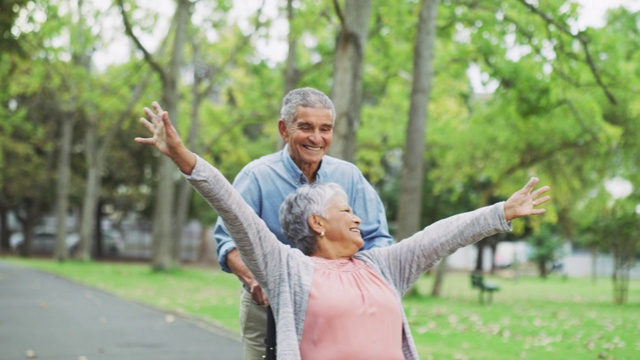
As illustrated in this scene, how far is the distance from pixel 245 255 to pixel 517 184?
69.5 ft

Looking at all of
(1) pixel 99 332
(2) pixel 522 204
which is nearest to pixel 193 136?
(1) pixel 99 332

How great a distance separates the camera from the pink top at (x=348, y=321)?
309 cm

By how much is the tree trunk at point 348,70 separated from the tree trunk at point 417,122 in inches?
156

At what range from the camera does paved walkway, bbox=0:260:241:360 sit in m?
9.36

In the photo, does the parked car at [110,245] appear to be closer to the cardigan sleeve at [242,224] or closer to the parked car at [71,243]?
the parked car at [71,243]

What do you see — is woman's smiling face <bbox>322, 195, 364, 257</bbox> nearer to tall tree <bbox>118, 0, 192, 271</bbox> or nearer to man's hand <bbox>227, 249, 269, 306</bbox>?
man's hand <bbox>227, 249, 269, 306</bbox>

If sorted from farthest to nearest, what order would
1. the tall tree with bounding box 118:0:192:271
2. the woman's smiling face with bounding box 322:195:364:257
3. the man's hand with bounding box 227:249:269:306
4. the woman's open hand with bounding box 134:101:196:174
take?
the tall tree with bounding box 118:0:192:271, the man's hand with bounding box 227:249:269:306, the woman's smiling face with bounding box 322:195:364:257, the woman's open hand with bounding box 134:101:196:174

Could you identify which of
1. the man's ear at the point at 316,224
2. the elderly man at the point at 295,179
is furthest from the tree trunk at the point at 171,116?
the man's ear at the point at 316,224

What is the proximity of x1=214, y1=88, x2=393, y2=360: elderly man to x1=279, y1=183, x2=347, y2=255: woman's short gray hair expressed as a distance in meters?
0.52

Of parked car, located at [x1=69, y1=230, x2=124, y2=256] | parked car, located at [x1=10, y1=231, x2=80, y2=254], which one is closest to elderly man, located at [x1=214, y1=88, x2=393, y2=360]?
parked car, located at [x1=69, y1=230, x2=124, y2=256]

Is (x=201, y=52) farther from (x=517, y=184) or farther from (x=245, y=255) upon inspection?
(x=245, y=255)

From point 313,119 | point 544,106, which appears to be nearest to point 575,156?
point 544,106

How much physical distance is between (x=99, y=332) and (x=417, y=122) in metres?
8.29

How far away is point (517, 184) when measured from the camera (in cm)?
2373
